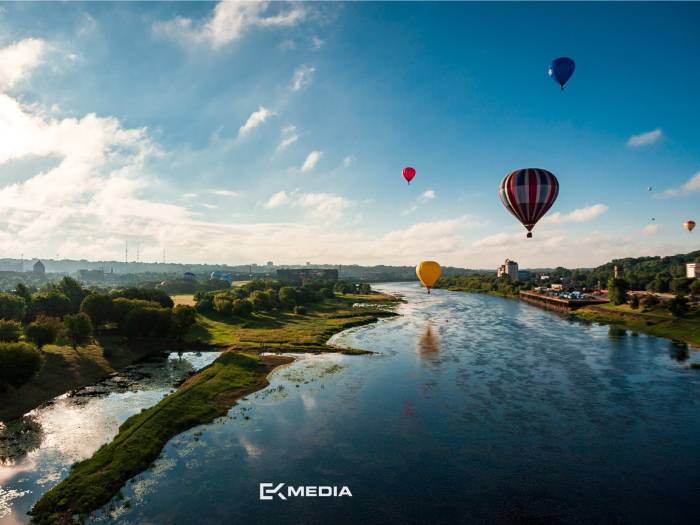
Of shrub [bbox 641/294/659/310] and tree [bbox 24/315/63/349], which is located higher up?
shrub [bbox 641/294/659/310]

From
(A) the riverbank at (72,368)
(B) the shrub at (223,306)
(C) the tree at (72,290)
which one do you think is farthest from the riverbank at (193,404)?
(C) the tree at (72,290)

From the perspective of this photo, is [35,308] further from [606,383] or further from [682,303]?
[682,303]

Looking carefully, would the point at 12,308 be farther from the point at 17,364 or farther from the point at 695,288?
the point at 695,288

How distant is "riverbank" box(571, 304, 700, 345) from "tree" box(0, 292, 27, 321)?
10859 centimetres

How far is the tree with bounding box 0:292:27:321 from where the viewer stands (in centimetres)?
6781

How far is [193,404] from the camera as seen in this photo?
39969 millimetres

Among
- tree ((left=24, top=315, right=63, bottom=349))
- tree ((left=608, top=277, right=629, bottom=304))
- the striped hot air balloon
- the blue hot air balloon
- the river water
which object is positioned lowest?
the river water

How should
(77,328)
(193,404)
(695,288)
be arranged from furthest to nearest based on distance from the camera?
1. (695,288)
2. (77,328)
3. (193,404)

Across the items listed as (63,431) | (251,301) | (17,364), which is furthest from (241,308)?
(63,431)

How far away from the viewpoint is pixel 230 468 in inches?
1106

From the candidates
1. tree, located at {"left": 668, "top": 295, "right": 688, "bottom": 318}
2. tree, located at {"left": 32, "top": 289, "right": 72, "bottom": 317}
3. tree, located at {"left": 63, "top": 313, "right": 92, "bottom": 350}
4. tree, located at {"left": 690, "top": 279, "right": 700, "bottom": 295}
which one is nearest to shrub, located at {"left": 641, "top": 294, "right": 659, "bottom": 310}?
→ tree, located at {"left": 690, "top": 279, "right": 700, "bottom": 295}

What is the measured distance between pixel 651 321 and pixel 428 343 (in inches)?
2022

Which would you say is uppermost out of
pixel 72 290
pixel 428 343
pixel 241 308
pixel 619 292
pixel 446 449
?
pixel 619 292

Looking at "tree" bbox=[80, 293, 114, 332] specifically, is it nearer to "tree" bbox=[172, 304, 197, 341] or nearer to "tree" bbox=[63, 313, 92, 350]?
"tree" bbox=[172, 304, 197, 341]
